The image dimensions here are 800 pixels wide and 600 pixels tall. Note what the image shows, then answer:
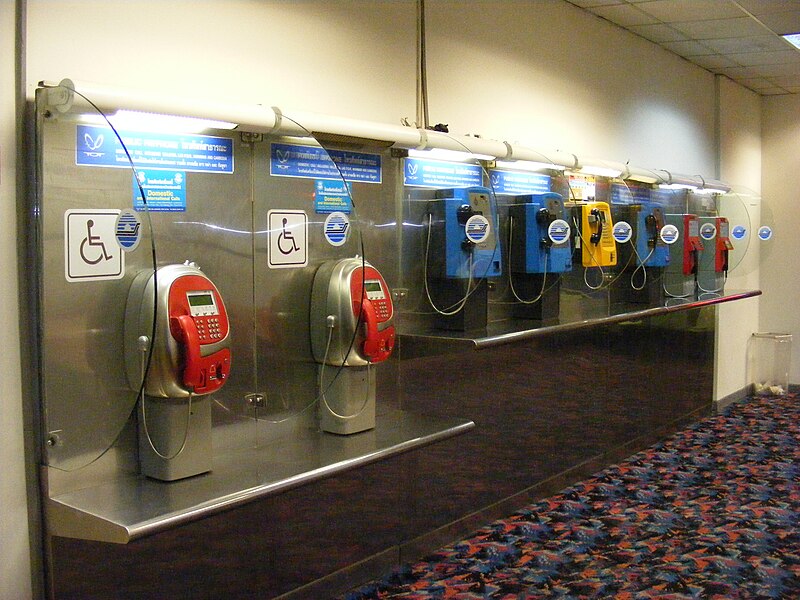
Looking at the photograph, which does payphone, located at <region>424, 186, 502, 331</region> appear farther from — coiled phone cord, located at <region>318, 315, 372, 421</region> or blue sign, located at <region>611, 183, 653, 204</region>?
blue sign, located at <region>611, 183, 653, 204</region>

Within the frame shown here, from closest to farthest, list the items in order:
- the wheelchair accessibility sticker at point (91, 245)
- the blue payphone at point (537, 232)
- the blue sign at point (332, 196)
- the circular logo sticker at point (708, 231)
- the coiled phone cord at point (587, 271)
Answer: the wheelchair accessibility sticker at point (91, 245), the blue sign at point (332, 196), the blue payphone at point (537, 232), the coiled phone cord at point (587, 271), the circular logo sticker at point (708, 231)

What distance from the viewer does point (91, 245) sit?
8.45 ft

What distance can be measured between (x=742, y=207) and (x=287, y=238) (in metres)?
5.19

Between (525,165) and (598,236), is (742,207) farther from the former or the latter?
(525,165)

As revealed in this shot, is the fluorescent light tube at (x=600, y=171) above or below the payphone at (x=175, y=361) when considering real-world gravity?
above

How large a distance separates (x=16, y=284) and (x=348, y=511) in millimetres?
1675

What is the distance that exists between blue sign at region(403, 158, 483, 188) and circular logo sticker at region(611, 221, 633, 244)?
133 cm

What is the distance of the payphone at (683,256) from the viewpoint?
20.3 ft

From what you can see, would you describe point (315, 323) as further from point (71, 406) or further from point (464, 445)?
point (464, 445)

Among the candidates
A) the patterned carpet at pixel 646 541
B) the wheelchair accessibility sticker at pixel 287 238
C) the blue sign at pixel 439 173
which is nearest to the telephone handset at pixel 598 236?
the blue sign at pixel 439 173

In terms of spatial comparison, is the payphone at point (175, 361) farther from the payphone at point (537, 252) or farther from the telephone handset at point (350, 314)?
the payphone at point (537, 252)

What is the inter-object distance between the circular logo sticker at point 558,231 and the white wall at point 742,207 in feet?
9.98

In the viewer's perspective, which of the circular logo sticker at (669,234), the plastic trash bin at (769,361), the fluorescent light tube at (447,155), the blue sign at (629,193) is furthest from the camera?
the plastic trash bin at (769,361)

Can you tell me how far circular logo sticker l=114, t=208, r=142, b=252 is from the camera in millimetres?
2611
